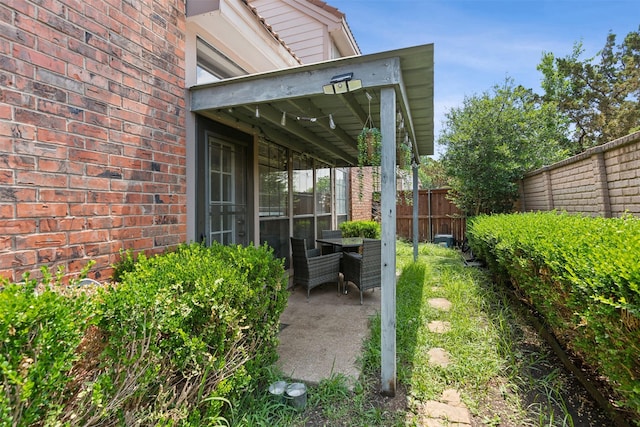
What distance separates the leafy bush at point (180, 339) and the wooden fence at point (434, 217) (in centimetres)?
930

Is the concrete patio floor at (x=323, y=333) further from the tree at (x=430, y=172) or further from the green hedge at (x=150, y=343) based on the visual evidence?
the tree at (x=430, y=172)

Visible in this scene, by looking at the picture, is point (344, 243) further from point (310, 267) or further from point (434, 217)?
point (434, 217)

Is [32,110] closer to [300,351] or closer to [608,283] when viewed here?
[300,351]

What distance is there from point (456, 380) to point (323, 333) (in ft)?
4.75

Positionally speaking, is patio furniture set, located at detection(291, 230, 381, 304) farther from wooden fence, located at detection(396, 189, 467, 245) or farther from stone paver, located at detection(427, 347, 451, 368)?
wooden fence, located at detection(396, 189, 467, 245)

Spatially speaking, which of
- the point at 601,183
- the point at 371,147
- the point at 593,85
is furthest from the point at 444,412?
the point at 593,85

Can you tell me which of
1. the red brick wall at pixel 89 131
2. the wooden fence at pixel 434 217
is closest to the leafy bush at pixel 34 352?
the red brick wall at pixel 89 131

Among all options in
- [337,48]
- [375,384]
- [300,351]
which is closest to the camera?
[375,384]

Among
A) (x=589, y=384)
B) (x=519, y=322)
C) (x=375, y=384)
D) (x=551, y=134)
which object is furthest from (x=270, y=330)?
(x=551, y=134)

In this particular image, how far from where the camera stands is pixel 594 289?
184 centimetres

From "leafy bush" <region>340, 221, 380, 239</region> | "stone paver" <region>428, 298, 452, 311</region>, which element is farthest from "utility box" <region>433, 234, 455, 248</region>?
"stone paver" <region>428, 298, 452, 311</region>

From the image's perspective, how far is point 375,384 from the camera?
262 centimetres

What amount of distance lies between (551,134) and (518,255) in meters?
7.14

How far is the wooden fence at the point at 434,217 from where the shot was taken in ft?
35.6
